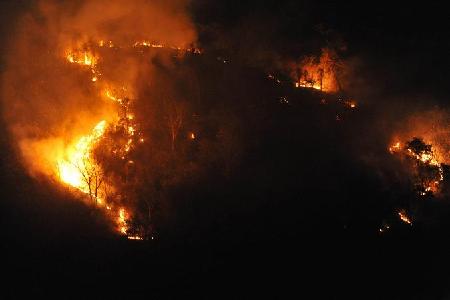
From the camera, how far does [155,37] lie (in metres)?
46.2

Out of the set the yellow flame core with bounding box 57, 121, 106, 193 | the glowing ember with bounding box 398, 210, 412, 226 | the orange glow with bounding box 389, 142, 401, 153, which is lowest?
the glowing ember with bounding box 398, 210, 412, 226

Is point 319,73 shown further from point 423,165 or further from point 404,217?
point 404,217

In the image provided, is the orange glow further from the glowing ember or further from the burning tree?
the glowing ember

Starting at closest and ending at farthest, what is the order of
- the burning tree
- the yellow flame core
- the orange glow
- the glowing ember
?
the yellow flame core < the glowing ember < the burning tree < the orange glow

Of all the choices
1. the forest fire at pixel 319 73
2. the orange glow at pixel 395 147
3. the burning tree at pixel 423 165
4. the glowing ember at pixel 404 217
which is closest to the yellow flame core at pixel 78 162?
the glowing ember at pixel 404 217

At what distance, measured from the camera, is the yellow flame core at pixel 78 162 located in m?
30.7

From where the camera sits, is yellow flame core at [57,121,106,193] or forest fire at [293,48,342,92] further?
forest fire at [293,48,342,92]

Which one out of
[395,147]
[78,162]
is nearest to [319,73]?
[395,147]

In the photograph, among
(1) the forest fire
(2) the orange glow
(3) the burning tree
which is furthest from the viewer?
(1) the forest fire

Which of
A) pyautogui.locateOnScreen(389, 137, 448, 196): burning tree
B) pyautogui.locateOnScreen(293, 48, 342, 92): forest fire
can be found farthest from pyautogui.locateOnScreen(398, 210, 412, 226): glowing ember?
pyautogui.locateOnScreen(293, 48, 342, 92): forest fire

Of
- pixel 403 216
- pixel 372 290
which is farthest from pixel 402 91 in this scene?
pixel 372 290

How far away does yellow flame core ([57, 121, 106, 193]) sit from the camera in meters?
30.7

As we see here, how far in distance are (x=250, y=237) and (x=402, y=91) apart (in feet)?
79.3

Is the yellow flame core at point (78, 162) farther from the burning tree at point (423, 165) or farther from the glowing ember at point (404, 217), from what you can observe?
the burning tree at point (423, 165)
